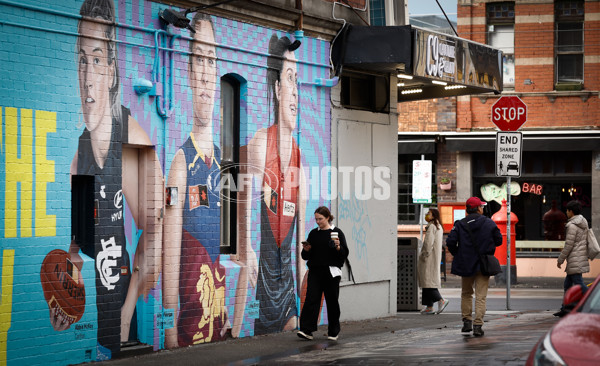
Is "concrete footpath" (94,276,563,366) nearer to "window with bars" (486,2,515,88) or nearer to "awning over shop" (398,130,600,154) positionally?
"awning over shop" (398,130,600,154)

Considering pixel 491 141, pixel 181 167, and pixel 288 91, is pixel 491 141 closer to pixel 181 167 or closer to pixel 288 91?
pixel 288 91

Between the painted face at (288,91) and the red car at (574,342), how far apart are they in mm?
7599

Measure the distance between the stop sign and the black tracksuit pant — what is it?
6.47 metres

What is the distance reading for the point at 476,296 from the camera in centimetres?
1352

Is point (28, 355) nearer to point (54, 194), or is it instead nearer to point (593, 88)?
point (54, 194)

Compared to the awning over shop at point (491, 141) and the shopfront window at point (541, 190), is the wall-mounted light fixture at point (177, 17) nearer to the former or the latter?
the awning over shop at point (491, 141)

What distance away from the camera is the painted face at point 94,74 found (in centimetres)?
1071

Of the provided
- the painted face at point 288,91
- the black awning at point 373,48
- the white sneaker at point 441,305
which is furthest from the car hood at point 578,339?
the white sneaker at point 441,305

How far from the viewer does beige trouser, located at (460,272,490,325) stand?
13227mm

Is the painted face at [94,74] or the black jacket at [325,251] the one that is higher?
the painted face at [94,74]

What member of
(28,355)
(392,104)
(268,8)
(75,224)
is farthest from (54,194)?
(392,104)

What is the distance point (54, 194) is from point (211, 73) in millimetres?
3226

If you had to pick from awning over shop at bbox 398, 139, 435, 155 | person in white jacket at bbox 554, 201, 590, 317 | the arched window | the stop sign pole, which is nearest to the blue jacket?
person in white jacket at bbox 554, 201, 590, 317

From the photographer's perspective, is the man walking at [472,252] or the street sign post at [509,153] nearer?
the man walking at [472,252]
